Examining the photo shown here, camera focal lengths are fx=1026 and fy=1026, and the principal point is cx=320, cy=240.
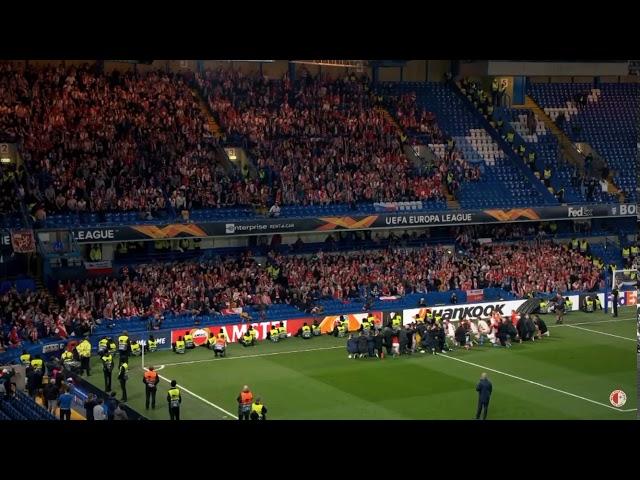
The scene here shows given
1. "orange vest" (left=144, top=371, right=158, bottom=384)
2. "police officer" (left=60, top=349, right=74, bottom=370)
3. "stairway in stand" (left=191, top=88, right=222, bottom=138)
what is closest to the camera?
"orange vest" (left=144, top=371, right=158, bottom=384)

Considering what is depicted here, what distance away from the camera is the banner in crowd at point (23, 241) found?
31.5 m

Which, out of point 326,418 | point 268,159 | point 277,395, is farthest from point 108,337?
point 268,159

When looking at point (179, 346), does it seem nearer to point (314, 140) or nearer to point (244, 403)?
point (244, 403)

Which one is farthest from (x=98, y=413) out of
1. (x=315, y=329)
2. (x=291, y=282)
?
(x=291, y=282)

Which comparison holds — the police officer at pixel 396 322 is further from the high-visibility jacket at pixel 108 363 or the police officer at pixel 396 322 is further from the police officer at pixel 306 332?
the high-visibility jacket at pixel 108 363

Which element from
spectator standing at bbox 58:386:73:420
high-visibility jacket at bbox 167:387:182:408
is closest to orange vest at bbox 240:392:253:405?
high-visibility jacket at bbox 167:387:182:408

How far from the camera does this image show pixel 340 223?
37688 mm

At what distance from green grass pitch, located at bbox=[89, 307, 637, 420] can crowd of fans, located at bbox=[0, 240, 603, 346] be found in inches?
78.8

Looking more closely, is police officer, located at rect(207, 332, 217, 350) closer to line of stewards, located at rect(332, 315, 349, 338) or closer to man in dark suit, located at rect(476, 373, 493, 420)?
line of stewards, located at rect(332, 315, 349, 338)

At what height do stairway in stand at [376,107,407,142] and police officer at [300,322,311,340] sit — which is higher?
stairway in stand at [376,107,407,142]

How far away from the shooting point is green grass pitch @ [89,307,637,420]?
25125 millimetres

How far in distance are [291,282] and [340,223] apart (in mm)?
3085

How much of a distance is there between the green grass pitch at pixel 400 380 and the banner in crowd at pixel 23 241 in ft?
15.9

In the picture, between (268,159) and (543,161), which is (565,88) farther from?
(268,159)
